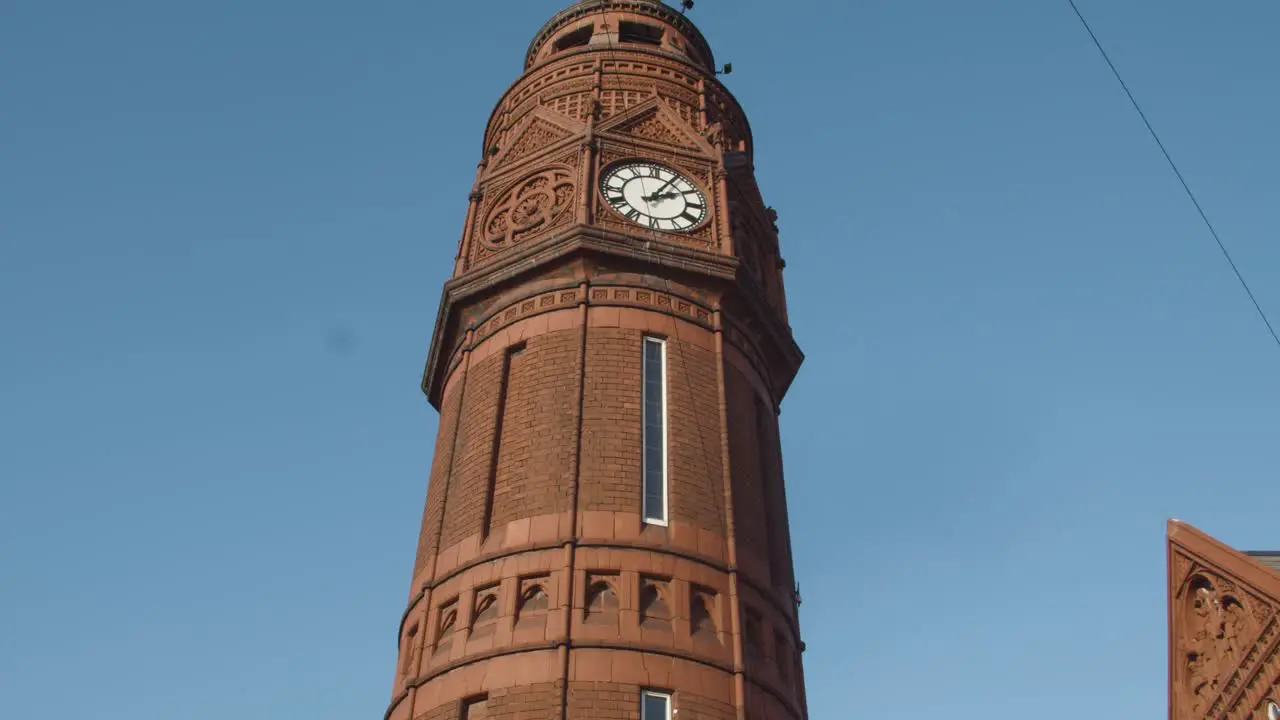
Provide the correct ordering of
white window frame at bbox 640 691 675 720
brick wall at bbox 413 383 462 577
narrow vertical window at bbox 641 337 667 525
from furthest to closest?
brick wall at bbox 413 383 462 577, narrow vertical window at bbox 641 337 667 525, white window frame at bbox 640 691 675 720

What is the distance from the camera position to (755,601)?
23.3 meters

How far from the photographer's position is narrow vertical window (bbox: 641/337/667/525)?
23.4 meters

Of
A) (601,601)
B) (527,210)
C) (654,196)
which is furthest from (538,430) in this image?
(654,196)

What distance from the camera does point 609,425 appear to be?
79.5 feet

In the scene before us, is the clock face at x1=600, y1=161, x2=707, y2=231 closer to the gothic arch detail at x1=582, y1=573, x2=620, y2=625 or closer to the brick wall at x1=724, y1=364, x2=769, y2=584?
the brick wall at x1=724, y1=364, x2=769, y2=584

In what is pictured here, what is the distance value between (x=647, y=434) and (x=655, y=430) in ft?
0.74

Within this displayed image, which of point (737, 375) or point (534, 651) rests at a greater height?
point (737, 375)

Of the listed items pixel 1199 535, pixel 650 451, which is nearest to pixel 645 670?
pixel 650 451

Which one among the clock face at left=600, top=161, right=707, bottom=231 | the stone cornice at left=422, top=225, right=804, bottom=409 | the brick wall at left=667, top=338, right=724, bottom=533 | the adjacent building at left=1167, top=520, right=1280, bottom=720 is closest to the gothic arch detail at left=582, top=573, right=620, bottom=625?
the brick wall at left=667, top=338, right=724, bottom=533

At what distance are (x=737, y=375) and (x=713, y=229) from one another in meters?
3.96

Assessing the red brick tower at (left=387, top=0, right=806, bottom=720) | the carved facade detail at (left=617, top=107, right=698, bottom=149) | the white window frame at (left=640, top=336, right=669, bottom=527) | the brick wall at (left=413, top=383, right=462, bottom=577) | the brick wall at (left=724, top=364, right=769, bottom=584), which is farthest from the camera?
the carved facade detail at (left=617, top=107, right=698, bottom=149)

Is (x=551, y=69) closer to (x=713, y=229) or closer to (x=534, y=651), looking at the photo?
(x=713, y=229)

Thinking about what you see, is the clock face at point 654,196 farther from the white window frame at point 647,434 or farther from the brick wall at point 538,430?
the brick wall at point 538,430

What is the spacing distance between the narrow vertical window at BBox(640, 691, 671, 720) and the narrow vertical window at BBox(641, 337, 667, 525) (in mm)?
3509
